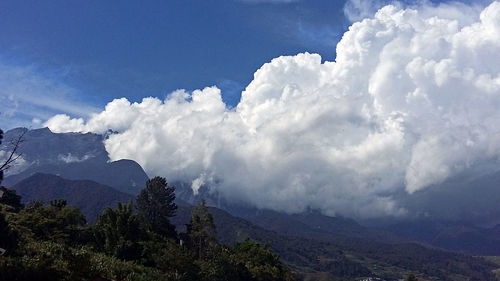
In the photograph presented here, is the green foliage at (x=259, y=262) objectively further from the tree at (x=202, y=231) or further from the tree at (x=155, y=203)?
the tree at (x=155, y=203)

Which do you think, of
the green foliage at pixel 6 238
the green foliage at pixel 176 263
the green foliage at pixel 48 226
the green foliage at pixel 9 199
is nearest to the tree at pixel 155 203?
the green foliage at pixel 9 199

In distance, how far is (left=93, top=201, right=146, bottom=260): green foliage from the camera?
70.7 meters

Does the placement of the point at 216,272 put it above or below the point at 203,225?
below

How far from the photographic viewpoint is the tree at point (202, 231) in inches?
3469

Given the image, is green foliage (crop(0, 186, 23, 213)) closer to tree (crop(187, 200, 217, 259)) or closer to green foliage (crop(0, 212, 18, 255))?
tree (crop(187, 200, 217, 259))

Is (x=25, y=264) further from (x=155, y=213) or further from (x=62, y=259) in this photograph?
(x=155, y=213)

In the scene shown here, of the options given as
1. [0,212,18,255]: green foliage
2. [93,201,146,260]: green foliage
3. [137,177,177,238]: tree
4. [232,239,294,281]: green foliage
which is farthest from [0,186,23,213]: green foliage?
[0,212,18,255]: green foliage

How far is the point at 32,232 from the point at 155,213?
47403 mm

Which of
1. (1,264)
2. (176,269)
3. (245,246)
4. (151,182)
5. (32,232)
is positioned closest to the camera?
(1,264)

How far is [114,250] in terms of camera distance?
70500 mm

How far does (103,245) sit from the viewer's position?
243 feet

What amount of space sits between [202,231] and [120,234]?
18620mm

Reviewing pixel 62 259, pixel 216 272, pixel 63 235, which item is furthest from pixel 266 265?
pixel 62 259

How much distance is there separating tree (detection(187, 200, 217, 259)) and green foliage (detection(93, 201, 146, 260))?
1376 centimetres
